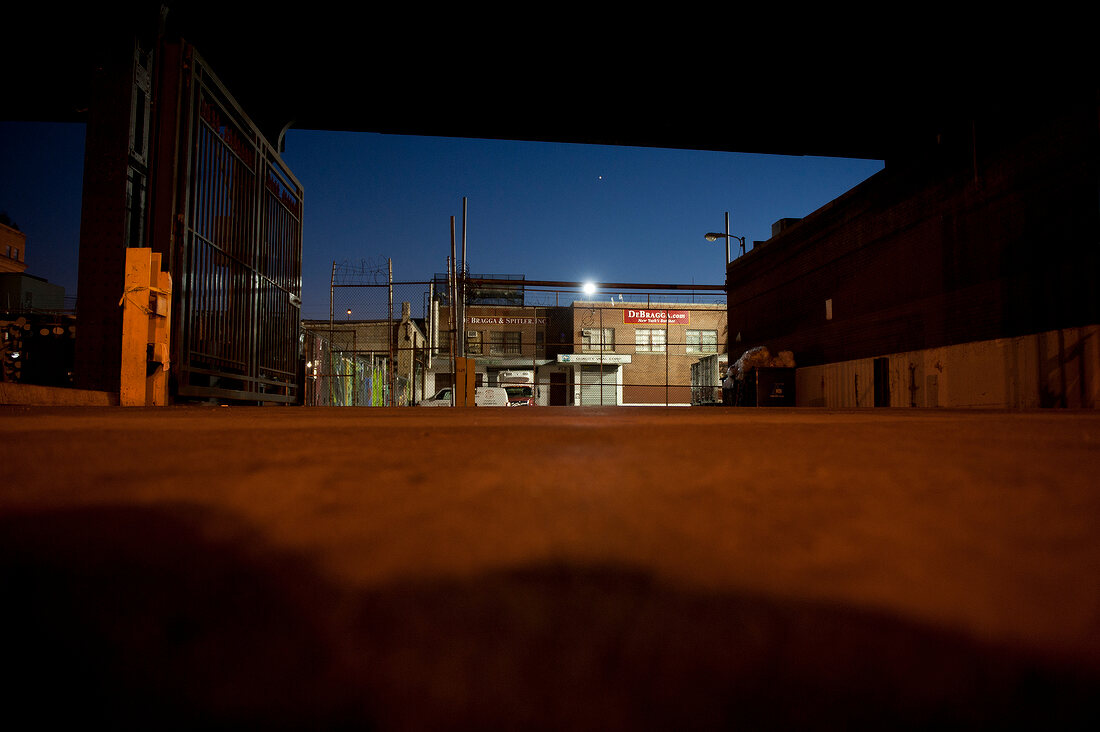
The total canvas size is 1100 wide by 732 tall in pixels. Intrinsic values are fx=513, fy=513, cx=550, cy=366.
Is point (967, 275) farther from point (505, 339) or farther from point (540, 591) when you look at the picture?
point (505, 339)

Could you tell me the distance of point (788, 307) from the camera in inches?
418

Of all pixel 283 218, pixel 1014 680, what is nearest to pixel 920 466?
pixel 1014 680

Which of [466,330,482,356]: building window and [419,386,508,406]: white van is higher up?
[466,330,482,356]: building window

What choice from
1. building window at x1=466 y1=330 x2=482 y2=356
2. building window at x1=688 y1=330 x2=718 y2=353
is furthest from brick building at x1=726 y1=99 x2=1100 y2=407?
building window at x1=688 y1=330 x2=718 y2=353

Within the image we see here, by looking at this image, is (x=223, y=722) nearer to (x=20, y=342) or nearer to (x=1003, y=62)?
(x=1003, y=62)

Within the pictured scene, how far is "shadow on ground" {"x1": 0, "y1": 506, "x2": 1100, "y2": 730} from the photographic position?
0.38m

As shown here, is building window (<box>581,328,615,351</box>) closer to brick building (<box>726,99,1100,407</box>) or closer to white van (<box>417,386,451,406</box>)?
white van (<box>417,386,451,406</box>)

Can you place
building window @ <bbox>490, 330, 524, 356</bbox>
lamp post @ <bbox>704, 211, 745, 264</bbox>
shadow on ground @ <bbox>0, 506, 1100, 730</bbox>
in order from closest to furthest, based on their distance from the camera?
shadow on ground @ <bbox>0, 506, 1100, 730</bbox>
lamp post @ <bbox>704, 211, 745, 264</bbox>
building window @ <bbox>490, 330, 524, 356</bbox>

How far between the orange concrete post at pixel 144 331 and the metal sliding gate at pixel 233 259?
20 cm

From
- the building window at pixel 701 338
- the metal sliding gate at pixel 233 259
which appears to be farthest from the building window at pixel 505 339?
the metal sliding gate at pixel 233 259

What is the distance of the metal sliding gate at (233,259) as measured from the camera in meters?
4.02

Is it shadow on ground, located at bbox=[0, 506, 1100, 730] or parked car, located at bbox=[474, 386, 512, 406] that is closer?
shadow on ground, located at bbox=[0, 506, 1100, 730]

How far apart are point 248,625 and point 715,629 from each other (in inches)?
14.7

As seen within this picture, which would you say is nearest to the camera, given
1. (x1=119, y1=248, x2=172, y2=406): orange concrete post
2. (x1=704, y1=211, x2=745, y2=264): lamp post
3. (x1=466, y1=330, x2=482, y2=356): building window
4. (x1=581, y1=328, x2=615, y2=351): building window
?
(x1=119, y1=248, x2=172, y2=406): orange concrete post
